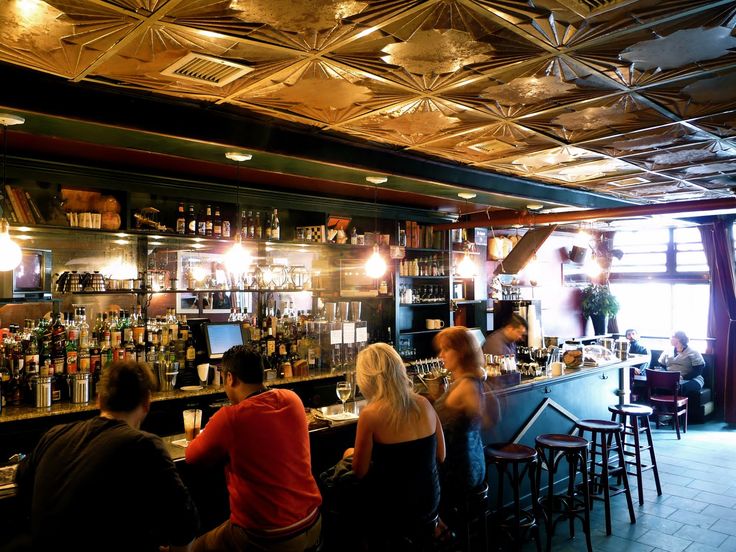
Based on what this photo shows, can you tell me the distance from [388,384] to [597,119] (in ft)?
8.26

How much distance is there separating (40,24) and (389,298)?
5.70m

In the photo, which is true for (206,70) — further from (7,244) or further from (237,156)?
(7,244)

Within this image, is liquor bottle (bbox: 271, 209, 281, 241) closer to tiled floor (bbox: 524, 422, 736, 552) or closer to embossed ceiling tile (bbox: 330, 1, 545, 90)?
embossed ceiling tile (bbox: 330, 1, 545, 90)

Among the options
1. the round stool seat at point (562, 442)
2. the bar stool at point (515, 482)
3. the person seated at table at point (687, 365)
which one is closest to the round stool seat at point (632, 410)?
the round stool seat at point (562, 442)

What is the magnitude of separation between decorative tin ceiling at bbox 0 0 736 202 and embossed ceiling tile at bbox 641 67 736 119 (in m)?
0.01

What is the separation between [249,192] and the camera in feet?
20.1

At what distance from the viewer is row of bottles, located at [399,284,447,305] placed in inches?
311

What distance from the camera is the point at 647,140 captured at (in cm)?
459

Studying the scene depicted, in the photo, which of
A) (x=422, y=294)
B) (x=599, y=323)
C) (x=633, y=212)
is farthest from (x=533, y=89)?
(x=599, y=323)

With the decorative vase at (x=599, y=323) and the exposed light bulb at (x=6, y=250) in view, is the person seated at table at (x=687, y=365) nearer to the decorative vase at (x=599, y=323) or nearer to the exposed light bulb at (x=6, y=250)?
the decorative vase at (x=599, y=323)

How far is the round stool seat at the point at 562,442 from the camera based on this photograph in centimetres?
442

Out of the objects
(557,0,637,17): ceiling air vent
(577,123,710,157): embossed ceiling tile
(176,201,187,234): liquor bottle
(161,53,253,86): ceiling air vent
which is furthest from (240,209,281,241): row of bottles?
(557,0,637,17): ceiling air vent

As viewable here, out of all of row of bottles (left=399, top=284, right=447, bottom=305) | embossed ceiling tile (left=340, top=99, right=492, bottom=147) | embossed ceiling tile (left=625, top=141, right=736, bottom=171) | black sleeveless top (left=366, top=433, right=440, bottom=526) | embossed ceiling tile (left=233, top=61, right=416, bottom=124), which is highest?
embossed ceiling tile (left=233, top=61, right=416, bottom=124)

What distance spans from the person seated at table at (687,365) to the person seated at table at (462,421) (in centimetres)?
686
